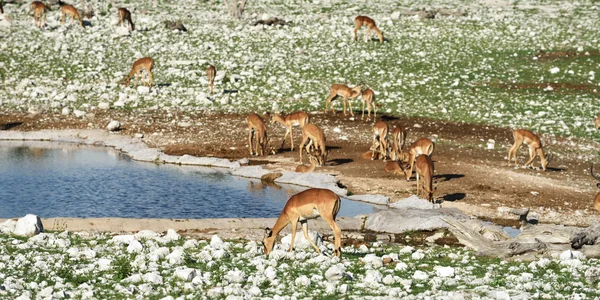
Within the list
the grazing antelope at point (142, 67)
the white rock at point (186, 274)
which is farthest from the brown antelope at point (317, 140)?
the white rock at point (186, 274)

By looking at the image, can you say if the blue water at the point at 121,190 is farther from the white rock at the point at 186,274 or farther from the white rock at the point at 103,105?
the white rock at the point at 186,274

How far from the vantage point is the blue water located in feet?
73.0

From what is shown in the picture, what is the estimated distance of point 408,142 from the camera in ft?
102

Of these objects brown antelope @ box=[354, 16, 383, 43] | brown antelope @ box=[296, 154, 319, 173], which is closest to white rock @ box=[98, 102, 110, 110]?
Answer: brown antelope @ box=[296, 154, 319, 173]

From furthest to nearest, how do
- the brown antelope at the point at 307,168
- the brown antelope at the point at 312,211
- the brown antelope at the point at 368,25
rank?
the brown antelope at the point at 368,25, the brown antelope at the point at 307,168, the brown antelope at the point at 312,211

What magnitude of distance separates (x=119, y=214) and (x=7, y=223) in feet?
16.8

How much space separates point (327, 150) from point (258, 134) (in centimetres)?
242

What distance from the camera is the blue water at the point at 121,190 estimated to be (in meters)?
22.2

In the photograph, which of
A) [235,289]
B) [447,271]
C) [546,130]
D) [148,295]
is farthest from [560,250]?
[546,130]

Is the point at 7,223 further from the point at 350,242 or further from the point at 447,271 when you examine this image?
the point at 447,271

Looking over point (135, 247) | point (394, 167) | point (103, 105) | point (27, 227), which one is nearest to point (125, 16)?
point (103, 105)

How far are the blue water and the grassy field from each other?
743 cm

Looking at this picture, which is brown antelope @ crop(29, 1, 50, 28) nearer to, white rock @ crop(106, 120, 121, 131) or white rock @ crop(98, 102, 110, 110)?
white rock @ crop(98, 102, 110, 110)

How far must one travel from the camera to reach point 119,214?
21812 millimetres
